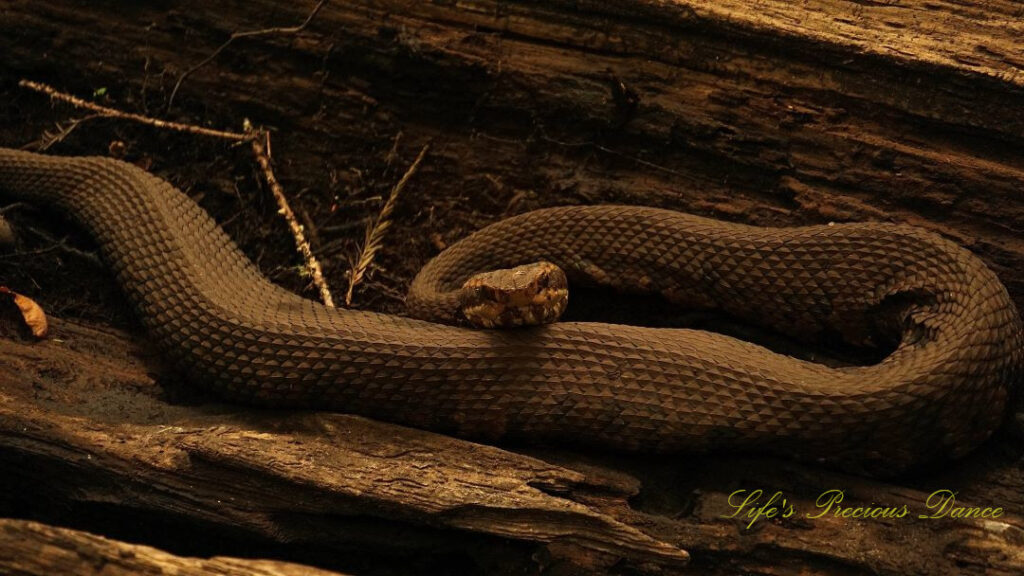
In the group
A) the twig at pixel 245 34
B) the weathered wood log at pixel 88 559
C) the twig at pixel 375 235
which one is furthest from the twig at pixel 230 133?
the weathered wood log at pixel 88 559

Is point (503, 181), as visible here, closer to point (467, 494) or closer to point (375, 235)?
point (375, 235)

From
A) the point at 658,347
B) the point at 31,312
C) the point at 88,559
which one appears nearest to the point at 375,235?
the point at 31,312

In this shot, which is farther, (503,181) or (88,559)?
(503,181)

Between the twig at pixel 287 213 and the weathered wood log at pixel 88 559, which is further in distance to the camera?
the twig at pixel 287 213

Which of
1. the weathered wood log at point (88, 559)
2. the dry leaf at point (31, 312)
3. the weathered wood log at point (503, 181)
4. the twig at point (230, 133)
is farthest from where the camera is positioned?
the twig at point (230, 133)

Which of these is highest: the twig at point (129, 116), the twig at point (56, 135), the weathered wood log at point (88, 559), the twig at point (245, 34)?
the twig at point (245, 34)

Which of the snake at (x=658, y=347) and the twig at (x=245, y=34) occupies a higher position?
the twig at (x=245, y=34)

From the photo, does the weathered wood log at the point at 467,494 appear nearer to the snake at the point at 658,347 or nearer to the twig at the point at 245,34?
the snake at the point at 658,347

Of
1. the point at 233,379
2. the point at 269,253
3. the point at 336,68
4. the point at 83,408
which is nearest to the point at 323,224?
the point at 269,253
